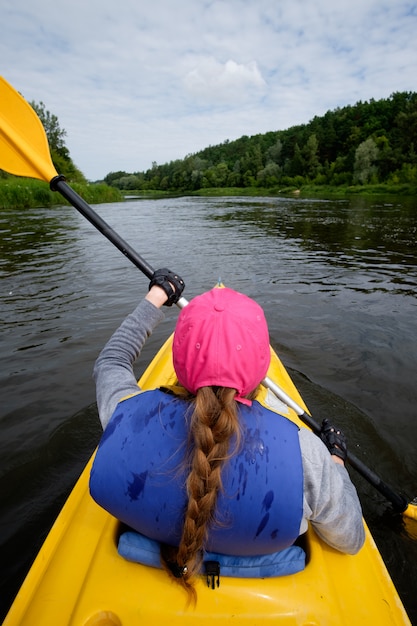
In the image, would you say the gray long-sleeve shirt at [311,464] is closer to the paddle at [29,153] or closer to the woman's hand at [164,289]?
the woman's hand at [164,289]

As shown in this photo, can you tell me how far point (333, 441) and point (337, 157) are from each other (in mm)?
69346

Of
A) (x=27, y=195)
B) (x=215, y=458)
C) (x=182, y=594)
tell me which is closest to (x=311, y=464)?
(x=215, y=458)

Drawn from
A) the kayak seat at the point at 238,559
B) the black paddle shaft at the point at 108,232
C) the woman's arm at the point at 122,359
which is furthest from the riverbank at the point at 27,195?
the kayak seat at the point at 238,559

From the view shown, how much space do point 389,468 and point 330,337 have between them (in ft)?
7.21

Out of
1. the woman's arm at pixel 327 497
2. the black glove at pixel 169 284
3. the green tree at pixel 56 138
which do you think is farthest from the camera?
the green tree at pixel 56 138

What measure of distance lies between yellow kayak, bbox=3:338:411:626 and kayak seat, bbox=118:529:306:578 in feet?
0.11

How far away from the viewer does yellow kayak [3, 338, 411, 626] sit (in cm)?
110

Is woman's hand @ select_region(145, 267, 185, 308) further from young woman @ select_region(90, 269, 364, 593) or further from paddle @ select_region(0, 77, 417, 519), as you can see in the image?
young woman @ select_region(90, 269, 364, 593)

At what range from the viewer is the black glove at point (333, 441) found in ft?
6.28

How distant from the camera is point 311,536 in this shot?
53.6 inches

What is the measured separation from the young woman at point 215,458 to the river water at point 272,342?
1420 mm

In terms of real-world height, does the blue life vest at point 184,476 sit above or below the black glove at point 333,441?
above

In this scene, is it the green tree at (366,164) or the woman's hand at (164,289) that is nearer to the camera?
the woman's hand at (164,289)

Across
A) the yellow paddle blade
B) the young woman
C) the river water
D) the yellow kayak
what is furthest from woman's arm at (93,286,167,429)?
the yellow paddle blade
